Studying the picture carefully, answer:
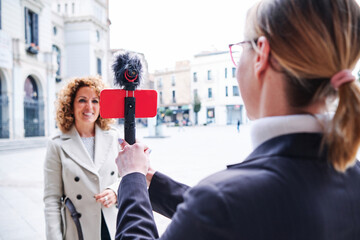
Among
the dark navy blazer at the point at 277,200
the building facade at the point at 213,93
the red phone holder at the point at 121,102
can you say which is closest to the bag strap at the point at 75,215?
the red phone holder at the point at 121,102

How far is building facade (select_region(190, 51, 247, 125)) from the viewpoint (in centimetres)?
3450

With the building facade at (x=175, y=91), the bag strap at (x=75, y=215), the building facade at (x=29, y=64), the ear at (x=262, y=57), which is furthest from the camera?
the building facade at (x=175, y=91)

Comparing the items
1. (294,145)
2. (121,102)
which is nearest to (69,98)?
(121,102)

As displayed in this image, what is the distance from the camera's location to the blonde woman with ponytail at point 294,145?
0.60 meters

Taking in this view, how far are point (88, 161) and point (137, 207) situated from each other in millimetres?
1405

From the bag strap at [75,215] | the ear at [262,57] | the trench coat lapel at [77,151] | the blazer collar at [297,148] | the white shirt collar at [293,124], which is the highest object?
the ear at [262,57]

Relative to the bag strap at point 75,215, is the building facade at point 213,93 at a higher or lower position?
higher

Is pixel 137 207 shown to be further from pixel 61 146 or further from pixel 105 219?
pixel 61 146

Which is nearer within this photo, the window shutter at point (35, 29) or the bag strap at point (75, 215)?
the bag strap at point (75, 215)

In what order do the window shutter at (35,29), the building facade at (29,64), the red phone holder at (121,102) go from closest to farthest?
the red phone holder at (121,102) → the building facade at (29,64) → the window shutter at (35,29)

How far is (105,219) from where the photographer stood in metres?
2.03

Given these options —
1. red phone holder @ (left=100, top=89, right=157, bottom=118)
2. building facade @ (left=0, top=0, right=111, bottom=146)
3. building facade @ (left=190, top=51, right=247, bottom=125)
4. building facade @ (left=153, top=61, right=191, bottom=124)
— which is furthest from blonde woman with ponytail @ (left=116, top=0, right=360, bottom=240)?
building facade @ (left=153, top=61, right=191, bottom=124)

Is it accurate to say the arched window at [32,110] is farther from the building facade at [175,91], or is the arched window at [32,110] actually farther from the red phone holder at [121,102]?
the building facade at [175,91]

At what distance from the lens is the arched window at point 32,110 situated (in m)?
16.6
